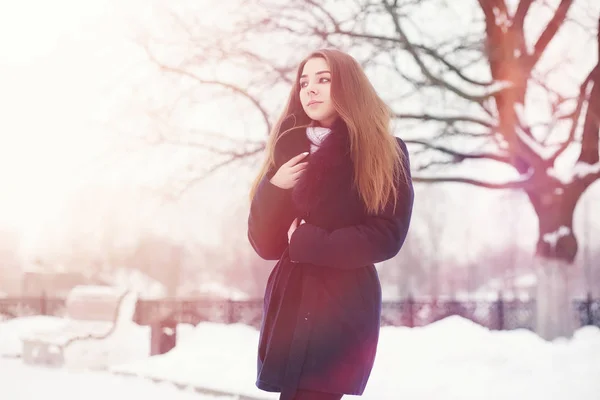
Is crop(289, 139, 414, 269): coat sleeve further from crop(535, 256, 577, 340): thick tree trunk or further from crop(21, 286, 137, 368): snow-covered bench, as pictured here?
crop(21, 286, 137, 368): snow-covered bench

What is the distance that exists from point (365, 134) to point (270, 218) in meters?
0.37

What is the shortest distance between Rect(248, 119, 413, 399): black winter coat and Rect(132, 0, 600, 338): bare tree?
7.41ft

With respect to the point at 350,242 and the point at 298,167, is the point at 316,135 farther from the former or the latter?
the point at 350,242

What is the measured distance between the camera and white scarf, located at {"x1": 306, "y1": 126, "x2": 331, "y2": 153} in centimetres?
173

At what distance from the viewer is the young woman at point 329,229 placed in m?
1.56

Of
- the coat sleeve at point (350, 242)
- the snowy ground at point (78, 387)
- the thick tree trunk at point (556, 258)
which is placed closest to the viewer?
the coat sleeve at point (350, 242)

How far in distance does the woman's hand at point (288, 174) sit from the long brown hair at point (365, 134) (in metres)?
0.09

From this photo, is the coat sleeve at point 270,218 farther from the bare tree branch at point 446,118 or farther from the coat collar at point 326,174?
the bare tree branch at point 446,118

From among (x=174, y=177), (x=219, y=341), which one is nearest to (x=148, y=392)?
(x=219, y=341)

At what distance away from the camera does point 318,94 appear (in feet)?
5.85

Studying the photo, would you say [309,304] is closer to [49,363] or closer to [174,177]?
[174,177]

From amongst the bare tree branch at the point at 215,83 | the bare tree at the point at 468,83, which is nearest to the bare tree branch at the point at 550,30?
the bare tree at the point at 468,83

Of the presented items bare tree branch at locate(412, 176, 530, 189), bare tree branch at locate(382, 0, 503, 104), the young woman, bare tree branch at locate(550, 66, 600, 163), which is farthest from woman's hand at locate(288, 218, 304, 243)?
bare tree branch at locate(550, 66, 600, 163)

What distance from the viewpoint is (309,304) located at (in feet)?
5.24
